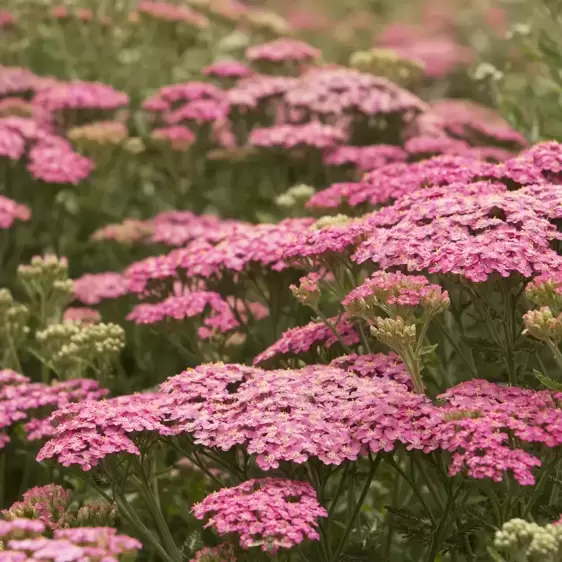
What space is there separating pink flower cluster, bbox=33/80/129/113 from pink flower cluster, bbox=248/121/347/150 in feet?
5.99

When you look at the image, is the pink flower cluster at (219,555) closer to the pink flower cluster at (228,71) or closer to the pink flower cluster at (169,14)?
the pink flower cluster at (228,71)

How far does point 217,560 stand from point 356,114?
6.15 m

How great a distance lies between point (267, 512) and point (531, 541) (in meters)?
1.19

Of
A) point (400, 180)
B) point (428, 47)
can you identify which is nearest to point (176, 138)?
point (400, 180)

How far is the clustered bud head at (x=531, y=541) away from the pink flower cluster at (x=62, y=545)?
1.61 metres

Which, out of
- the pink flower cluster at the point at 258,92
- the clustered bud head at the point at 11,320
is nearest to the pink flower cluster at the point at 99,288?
the clustered bud head at the point at 11,320

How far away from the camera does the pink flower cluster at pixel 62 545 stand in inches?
149

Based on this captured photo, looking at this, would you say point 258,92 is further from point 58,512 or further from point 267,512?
point 267,512

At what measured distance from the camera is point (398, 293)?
506cm

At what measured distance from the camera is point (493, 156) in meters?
9.01

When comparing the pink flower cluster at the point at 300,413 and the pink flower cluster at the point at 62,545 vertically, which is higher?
the pink flower cluster at the point at 300,413

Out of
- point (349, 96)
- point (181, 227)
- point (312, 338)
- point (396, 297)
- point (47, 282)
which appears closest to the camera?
point (396, 297)

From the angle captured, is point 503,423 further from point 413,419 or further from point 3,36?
point 3,36

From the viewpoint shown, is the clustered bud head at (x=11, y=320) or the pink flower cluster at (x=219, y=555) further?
the clustered bud head at (x=11, y=320)
